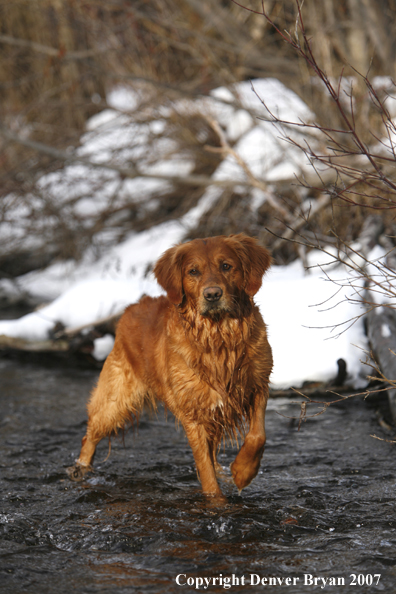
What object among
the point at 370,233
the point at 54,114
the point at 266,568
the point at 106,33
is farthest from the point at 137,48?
the point at 266,568

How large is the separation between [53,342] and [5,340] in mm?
602

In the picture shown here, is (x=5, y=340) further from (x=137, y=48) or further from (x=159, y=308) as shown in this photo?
(x=137, y=48)

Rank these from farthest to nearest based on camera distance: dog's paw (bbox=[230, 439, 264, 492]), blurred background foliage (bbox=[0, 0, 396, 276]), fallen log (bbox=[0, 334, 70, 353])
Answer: blurred background foliage (bbox=[0, 0, 396, 276])
fallen log (bbox=[0, 334, 70, 353])
dog's paw (bbox=[230, 439, 264, 492])

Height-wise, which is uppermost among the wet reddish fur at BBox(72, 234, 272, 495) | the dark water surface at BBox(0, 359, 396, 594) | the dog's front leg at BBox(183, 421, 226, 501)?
the wet reddish fur at BBox(72, 234, 272, 495)

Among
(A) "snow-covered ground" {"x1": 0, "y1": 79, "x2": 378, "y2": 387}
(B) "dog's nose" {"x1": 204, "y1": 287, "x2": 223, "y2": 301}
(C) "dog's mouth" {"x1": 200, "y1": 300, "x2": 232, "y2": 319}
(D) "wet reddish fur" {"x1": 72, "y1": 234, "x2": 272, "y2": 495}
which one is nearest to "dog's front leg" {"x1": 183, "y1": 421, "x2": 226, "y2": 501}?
(D) "wet reddish fur" {"x1": 72, "y1": 234, "x2": 272, "y2": 495}

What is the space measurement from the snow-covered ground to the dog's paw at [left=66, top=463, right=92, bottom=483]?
1928 millimetres

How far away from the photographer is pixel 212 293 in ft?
11.2

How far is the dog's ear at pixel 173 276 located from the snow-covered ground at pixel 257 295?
0.85m

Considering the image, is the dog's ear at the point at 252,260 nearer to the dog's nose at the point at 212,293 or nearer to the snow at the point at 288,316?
the dog's nose at the point at 212,293

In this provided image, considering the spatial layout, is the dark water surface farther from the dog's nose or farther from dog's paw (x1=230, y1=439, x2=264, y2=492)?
the dog's nose

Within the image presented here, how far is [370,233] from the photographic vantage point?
7207mm

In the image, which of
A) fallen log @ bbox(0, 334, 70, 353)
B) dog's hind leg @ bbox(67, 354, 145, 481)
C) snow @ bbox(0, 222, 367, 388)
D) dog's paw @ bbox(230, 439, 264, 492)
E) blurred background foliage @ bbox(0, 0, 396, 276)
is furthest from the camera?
blurred background foliage @ bbox(0, 0, 396, 276)

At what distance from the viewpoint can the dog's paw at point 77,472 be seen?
4312mm

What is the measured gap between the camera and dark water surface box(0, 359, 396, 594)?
2869 millimetres
